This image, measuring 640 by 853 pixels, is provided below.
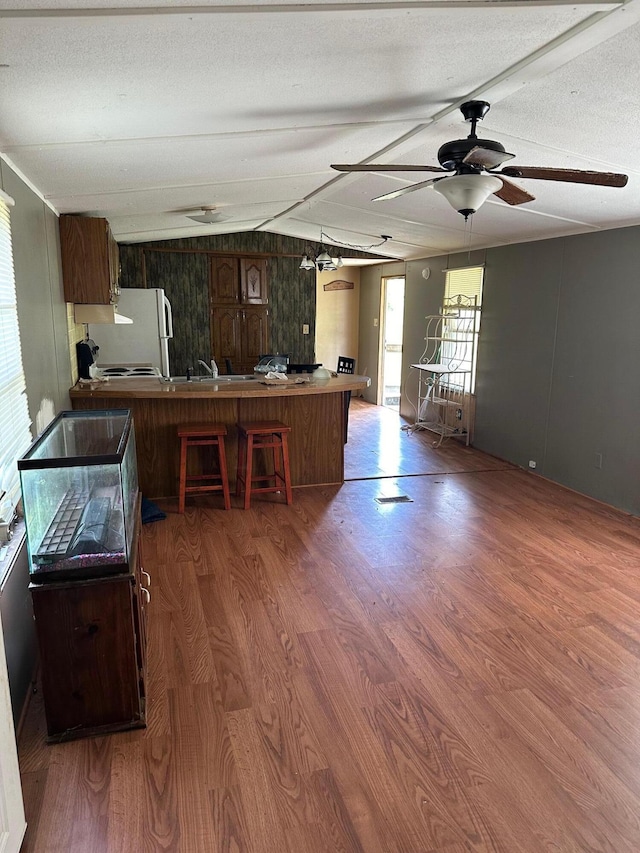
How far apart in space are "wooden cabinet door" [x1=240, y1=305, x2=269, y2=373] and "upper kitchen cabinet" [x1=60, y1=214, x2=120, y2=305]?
12.0ft

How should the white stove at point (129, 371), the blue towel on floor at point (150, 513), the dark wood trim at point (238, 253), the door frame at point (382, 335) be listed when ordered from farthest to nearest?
1. the door frame at point (382, 335)
2. the dark wood trim at point (238, 253)
3. the white stove at point (129, 371)
4. the blue towel on floor at point (150, 513)

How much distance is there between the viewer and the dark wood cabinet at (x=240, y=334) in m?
7.49

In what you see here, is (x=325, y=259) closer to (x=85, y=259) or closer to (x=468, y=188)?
(x=85, y=259)

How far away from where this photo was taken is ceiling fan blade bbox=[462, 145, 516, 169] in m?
2.05

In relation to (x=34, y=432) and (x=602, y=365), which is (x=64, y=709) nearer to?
(x=34, y=432)

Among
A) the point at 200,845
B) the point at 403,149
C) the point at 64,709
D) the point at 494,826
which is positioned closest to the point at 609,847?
the point at 494,826

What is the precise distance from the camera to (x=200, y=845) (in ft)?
5.32

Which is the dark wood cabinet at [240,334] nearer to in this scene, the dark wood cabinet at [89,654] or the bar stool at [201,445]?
the bar stool at [201,445]

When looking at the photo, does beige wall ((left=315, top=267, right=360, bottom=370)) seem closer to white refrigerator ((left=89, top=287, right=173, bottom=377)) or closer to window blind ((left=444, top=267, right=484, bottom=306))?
window blind ((left=444, top=267, right=484, bottom=306))

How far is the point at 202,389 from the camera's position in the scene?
439 cm

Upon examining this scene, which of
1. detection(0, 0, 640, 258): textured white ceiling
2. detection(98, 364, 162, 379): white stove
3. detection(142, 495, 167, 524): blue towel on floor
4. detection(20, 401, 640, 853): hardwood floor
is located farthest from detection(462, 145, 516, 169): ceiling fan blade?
detection(98, 364, 162, 379): white stove

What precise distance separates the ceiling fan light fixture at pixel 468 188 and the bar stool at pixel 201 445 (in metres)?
2.53

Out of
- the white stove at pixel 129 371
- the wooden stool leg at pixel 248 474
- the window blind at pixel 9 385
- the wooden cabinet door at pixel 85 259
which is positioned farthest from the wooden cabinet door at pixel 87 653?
the white stove at pixel 129 371

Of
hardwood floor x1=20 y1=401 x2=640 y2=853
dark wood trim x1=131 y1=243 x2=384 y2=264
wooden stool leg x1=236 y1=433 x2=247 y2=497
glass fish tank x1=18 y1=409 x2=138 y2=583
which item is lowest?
hardwood floor x1=20 y1=401 x2=640 y2=853
